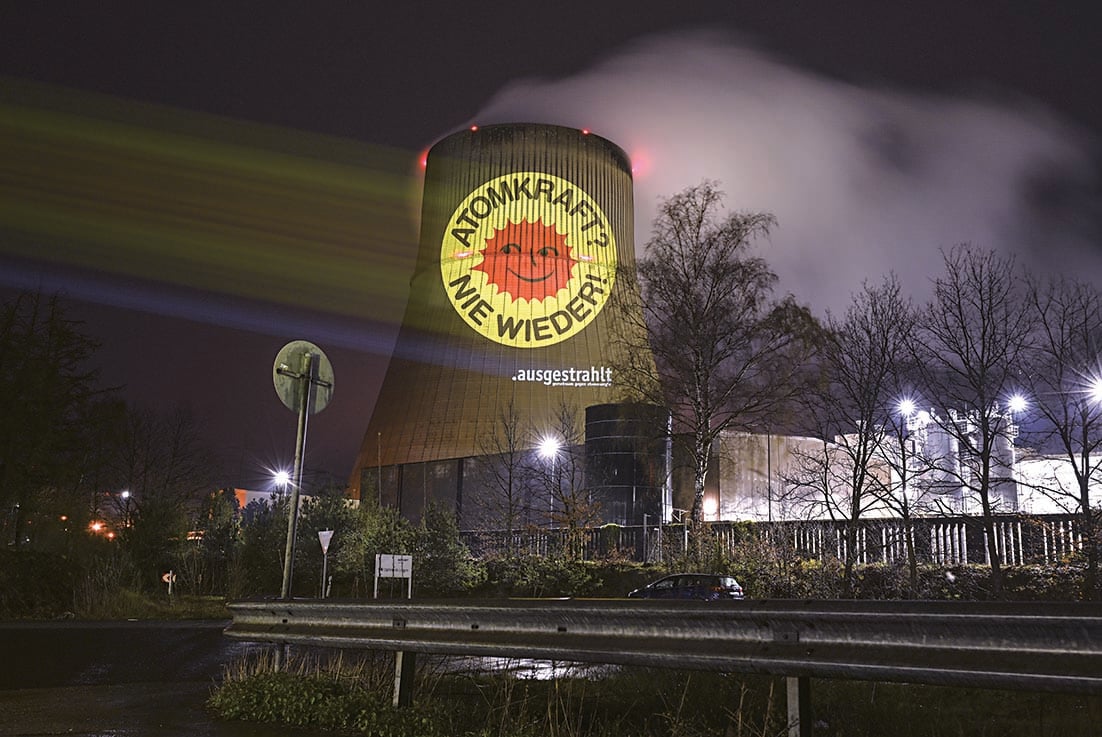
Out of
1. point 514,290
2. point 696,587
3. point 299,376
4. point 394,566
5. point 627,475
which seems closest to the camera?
point 299,376

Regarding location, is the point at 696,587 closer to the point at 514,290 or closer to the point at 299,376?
the point at 299,376

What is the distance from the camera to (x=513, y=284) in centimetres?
3600

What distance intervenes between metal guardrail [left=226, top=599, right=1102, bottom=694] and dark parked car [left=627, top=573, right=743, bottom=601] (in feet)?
36.7

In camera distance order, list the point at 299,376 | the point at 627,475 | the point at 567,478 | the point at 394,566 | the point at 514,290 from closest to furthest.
Answer: the point at 299,376, the point at 394,566, the point at 627,475, the point at 567,478, the point at 514,290

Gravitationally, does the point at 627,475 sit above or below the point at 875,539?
above

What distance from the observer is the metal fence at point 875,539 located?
15.2 meters

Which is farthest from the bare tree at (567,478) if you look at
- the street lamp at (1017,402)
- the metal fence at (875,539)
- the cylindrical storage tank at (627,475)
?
the street lamp at (1017,402)

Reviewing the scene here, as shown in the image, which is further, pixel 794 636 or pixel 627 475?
pixel 627 475

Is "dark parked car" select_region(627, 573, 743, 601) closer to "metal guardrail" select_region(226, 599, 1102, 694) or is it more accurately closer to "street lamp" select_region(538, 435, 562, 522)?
"metal guardrail" select_region(226, 599, 1102, 694)

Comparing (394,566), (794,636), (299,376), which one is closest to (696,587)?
(394,566)

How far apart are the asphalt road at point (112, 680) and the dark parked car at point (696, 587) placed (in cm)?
744

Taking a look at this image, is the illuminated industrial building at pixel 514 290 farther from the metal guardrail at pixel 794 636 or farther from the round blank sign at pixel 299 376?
the metal guardrail at pixel 794 636

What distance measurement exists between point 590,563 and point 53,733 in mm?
17229

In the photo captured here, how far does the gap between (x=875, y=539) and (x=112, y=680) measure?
Result: 47.5ft
